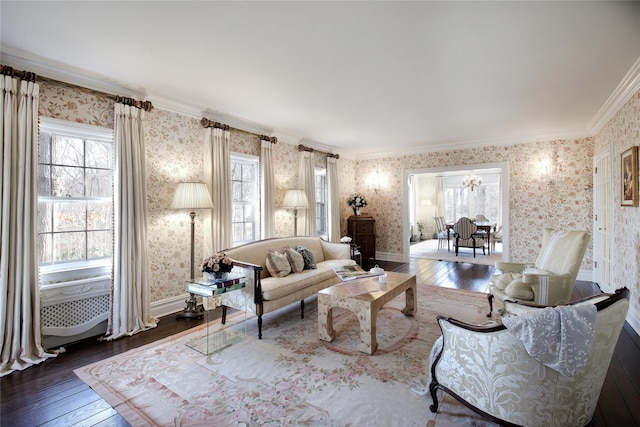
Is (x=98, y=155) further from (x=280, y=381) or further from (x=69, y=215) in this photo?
(x=280, y=381)

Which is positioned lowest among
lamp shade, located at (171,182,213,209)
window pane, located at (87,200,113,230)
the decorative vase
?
the decorative vase

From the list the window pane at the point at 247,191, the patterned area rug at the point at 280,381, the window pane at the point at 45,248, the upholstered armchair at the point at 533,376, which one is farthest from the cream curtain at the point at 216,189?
the upholstered armchair at the point at 533,376

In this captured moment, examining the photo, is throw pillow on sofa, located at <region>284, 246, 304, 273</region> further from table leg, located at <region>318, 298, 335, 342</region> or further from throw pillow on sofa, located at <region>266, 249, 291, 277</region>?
table leg, located at <region>318, 298, 335, 342</region>

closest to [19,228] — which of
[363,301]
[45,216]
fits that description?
[45,216]

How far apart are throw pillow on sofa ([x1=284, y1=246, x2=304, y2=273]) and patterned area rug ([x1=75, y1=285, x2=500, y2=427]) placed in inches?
29.0

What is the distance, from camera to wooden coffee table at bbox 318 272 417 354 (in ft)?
9.05

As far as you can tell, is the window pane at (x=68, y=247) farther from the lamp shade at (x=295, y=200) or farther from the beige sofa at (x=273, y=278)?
the lamp shade at (x=295, y=200)

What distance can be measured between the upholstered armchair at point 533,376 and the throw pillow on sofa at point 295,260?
2.47 metres

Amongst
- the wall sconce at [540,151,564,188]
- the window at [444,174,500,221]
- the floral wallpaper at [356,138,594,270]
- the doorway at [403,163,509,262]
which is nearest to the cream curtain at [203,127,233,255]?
the floral wallpaper at [356,138,594,270]

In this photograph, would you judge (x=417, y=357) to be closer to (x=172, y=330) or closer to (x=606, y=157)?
(x=172, y=330)

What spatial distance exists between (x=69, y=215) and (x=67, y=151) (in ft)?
2.15

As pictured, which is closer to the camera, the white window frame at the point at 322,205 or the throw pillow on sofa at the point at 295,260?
the throw pillow on sofa at the point at 295,260

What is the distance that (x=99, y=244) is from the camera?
338 cm

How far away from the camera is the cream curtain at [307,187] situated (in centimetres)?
586
